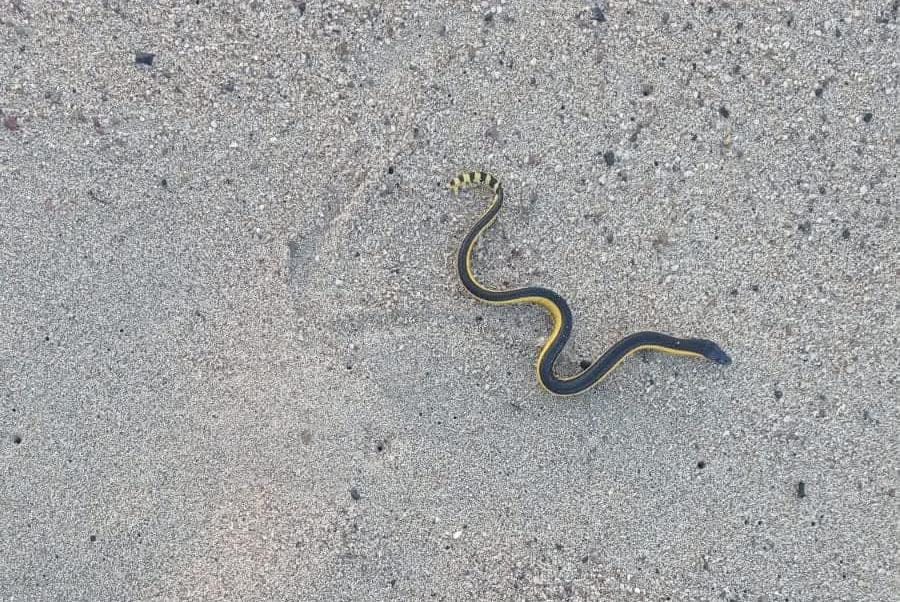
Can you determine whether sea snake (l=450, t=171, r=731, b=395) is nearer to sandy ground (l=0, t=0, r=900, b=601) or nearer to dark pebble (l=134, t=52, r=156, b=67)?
sandy ground (l=0, t=0, r=900, b=601)

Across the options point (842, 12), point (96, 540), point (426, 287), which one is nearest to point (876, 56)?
point (842, 12)

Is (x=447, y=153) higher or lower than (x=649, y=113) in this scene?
lower

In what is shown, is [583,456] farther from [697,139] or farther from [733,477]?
[697,139]

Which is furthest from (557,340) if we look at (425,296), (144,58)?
(144,58)

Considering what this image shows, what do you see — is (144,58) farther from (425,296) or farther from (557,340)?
(557,340)

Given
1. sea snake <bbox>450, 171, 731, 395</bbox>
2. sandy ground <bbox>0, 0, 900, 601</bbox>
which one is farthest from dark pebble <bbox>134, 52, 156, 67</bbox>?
sea snake <bbox>450, 171, 731, 395</bbox>
